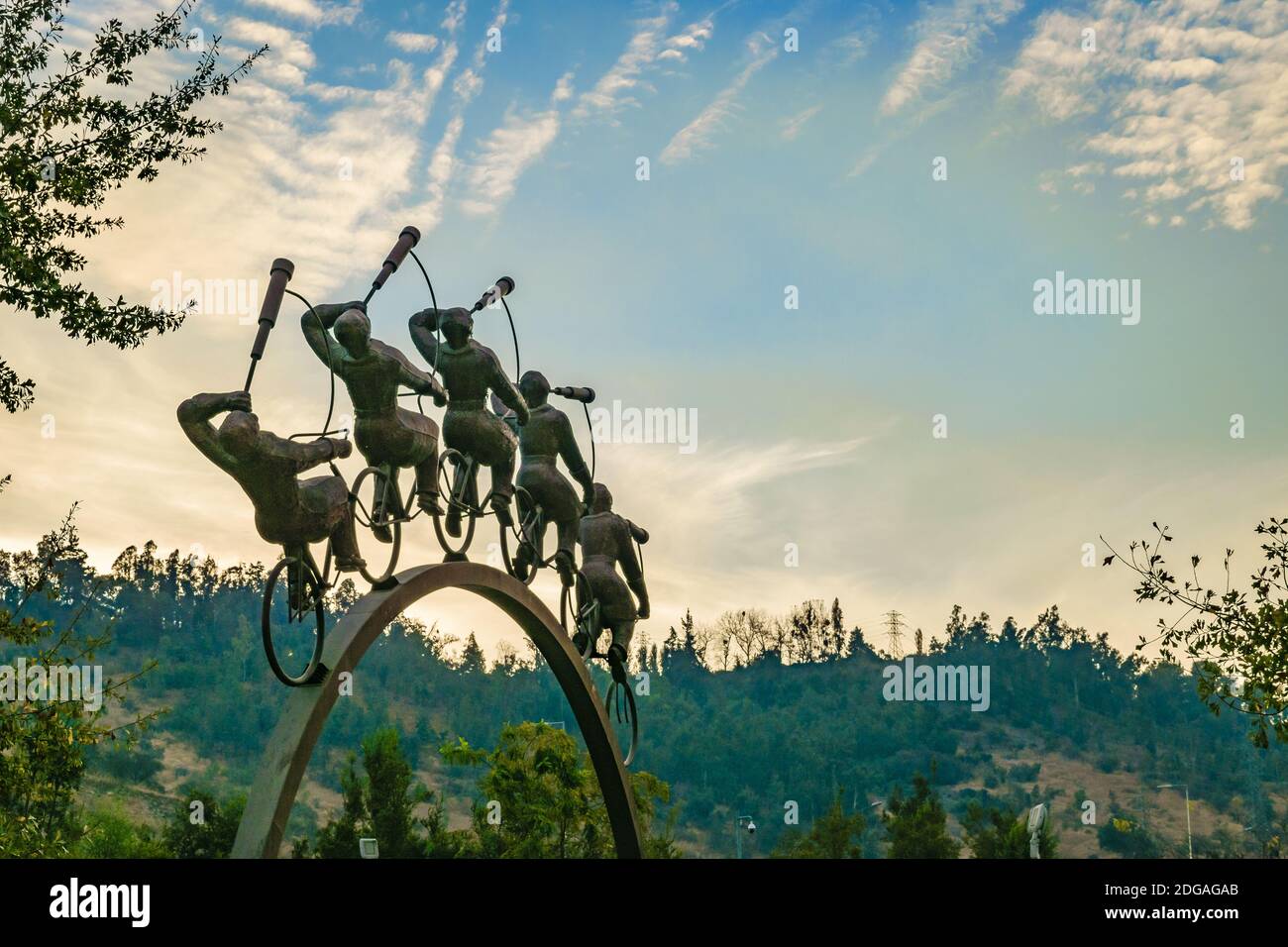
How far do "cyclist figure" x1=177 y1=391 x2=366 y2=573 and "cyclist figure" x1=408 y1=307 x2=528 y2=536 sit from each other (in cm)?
162

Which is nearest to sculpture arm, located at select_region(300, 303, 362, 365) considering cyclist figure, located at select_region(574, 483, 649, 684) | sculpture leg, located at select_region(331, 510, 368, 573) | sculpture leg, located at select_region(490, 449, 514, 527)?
sculpture leg, located at select_region(331, 510, 368, 573)

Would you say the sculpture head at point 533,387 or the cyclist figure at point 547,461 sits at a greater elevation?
the sculpture head at point 533,387

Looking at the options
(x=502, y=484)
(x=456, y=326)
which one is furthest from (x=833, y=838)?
(x=456, y=326)

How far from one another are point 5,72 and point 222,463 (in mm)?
5971

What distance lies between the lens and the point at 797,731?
9725cm

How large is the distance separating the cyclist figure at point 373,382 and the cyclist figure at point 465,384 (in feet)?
2.25

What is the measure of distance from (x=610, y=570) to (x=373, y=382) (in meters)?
3.97

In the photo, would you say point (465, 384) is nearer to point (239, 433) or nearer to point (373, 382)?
point (373, 382)

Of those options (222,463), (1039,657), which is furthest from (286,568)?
(1039,657)

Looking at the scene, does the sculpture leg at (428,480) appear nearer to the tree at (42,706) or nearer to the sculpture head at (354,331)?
the sculpture head at (354,331)

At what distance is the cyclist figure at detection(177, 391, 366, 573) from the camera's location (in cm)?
657

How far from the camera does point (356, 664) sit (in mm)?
7582

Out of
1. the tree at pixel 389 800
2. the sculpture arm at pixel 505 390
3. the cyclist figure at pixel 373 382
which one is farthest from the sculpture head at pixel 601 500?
the tree at pixel 389 800

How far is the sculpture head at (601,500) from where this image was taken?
11516mm
